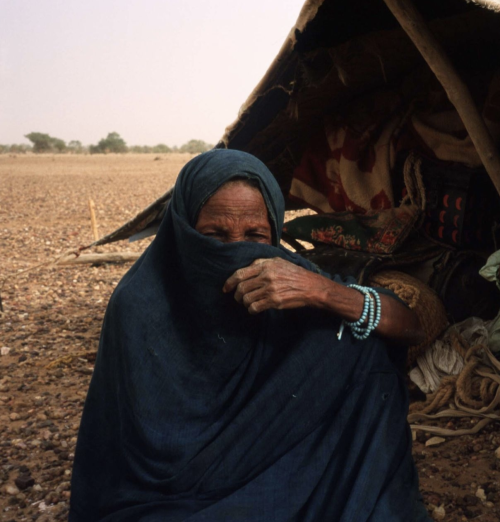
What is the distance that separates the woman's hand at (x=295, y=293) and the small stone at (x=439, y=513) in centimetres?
79

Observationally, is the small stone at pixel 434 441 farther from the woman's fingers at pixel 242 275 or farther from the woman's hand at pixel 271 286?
the woman's fingers at pixel 242 275

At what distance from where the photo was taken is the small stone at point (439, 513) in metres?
2.33

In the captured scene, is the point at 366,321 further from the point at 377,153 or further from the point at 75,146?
the point at 75,146

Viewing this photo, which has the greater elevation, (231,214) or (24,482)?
(231,214)

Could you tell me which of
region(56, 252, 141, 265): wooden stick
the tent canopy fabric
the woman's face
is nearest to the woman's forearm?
the woman's face

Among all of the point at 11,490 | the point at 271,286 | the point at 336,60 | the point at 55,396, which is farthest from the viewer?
the point at 55,396

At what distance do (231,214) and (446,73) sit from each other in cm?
145

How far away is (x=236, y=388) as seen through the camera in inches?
78.1

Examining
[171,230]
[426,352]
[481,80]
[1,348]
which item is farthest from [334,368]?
[1,348]

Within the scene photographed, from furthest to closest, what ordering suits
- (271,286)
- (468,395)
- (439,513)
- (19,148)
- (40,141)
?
(19,148) < (40,141) < (468,395) < (439,513) < (271,286)

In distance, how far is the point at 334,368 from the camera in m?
1.96

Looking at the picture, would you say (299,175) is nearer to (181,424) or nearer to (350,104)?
(350,104)

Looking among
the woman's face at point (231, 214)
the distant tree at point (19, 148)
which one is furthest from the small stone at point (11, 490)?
the distant tree at point (19, 148)

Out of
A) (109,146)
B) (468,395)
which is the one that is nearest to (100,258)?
(468,395)
